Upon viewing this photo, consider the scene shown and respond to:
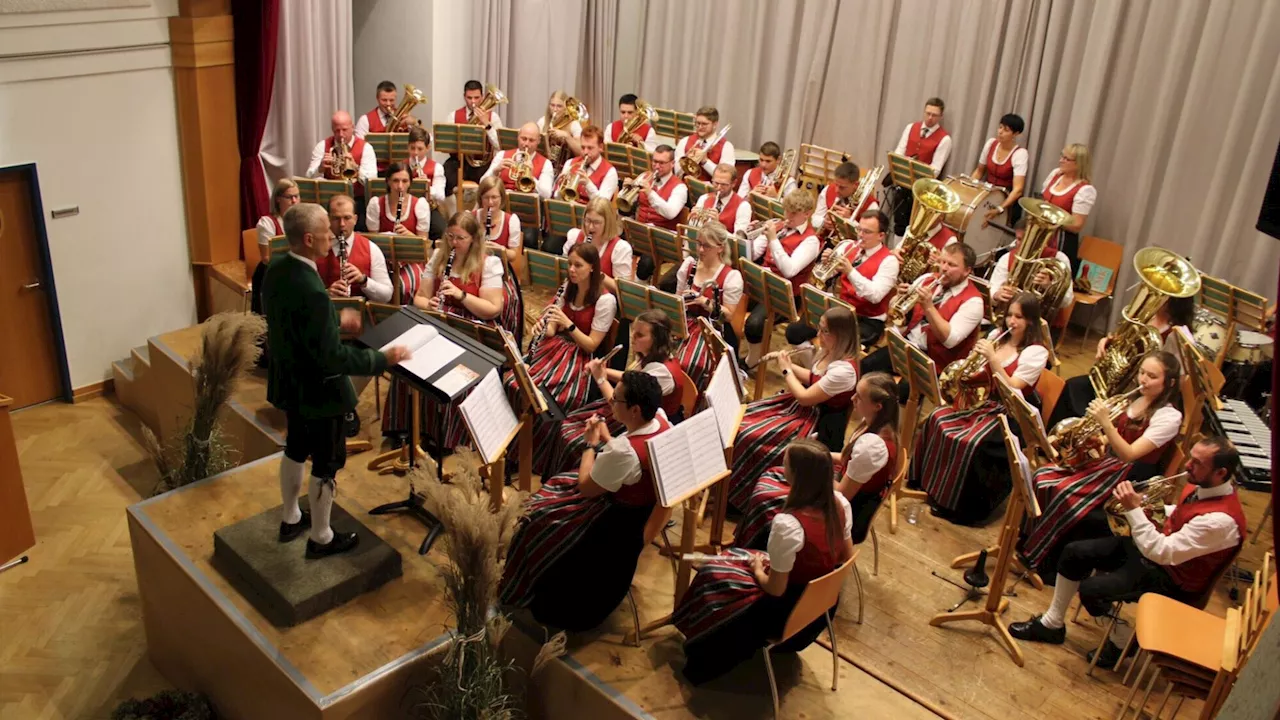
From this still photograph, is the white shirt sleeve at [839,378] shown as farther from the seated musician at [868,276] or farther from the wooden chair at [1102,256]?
the wooden chair at [1102,256]

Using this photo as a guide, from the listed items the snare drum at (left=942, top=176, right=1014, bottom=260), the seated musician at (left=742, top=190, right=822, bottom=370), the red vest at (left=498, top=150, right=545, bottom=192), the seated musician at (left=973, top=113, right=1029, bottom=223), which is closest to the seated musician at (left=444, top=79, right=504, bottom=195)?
the red vest at (left=498, top=150, right=545, bottom=192)

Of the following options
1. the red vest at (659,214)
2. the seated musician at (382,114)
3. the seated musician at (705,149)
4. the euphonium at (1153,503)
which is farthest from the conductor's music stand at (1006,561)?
the seated musician at (382,114)

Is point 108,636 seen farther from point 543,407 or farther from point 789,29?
point 789,29

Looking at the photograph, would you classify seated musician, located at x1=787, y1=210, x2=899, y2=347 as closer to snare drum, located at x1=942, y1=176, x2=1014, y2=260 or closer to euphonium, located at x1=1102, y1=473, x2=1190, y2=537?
snare drum, located at x1=942, y1=176, x2=1014, y2=260

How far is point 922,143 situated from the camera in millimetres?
8883

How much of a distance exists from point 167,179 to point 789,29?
5887mm

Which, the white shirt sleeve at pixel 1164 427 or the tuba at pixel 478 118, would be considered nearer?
the white shirt sleeve at pixel 1164 427

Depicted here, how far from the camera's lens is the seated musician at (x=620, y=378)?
4777mm

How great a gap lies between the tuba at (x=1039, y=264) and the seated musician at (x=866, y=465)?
1926 millimetres

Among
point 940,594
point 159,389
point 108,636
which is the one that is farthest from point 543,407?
point 159,389

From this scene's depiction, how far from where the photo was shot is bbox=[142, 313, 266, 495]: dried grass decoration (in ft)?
16.3

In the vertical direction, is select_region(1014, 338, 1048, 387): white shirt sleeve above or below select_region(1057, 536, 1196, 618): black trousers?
above

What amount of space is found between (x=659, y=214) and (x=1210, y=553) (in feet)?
15.4

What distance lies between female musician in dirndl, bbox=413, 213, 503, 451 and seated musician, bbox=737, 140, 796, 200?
9.74 ft
